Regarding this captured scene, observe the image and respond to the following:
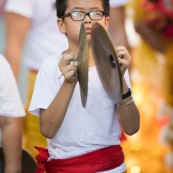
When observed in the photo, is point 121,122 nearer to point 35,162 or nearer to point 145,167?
point 35,162

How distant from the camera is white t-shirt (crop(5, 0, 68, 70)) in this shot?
14.1 ft

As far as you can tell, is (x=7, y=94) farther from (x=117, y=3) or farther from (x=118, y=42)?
(x=117, y=3)

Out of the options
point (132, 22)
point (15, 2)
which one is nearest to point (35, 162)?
point (15, 2)

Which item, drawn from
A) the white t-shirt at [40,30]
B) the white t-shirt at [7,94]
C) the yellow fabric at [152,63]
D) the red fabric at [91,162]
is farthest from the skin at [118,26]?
the red fabric at [91,162]

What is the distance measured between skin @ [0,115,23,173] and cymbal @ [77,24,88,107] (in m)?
0.64

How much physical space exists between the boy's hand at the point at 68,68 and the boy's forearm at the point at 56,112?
1.8 inches

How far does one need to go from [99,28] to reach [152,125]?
8.13 ft

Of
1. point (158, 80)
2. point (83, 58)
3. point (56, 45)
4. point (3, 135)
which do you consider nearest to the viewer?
point (83, 58)

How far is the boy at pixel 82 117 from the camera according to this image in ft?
10.2

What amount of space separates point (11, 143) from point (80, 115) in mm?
463

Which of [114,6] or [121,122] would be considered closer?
[121,122]

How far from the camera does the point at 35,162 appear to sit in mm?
3514

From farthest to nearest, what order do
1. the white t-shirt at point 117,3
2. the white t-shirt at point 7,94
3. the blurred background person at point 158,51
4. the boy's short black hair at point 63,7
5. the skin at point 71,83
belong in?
the blurred background person at point 158,51 → the white t-shirt at point 117,3 → the white t-shirt at point 7,94 → the boy's short black hair at point 63,7 → the skin at point 71,83

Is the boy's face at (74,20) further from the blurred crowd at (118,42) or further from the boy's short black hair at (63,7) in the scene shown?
the blurred crowd at (118,42)
